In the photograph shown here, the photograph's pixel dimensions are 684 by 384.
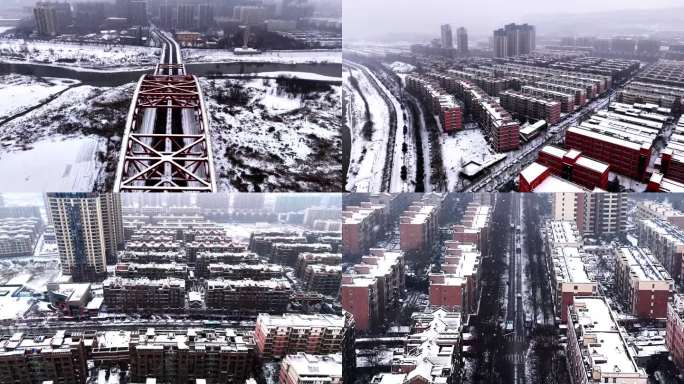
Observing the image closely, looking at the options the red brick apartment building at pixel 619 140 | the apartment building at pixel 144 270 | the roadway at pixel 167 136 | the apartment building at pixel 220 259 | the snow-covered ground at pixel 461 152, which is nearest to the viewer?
the roadway at pixel 167 136

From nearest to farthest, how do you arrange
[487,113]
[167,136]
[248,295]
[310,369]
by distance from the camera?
[167,136] < [487,113] < [310,369] < [248,295]

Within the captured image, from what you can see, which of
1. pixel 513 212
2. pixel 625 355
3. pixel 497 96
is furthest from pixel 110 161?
pixel 625 355

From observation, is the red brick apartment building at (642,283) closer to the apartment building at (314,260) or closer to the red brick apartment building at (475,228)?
the red brick apartment building at (475,228)

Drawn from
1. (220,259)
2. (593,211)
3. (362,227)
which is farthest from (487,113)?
(220,259)

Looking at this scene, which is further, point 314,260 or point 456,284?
point 456,284

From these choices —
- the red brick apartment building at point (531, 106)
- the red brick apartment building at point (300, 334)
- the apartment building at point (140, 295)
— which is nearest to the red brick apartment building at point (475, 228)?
the red brick apartment building at point (531, 106)

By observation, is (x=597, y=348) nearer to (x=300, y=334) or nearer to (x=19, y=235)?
(x=300, y=334)

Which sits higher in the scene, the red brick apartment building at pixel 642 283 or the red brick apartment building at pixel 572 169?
the red brick apartment building at pixel 572 169
